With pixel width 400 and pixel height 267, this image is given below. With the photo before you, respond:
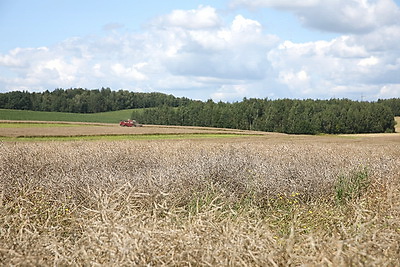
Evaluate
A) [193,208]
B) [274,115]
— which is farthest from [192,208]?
[274,115]

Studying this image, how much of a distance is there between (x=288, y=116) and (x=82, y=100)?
56.1 metres

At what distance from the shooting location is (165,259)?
4.38 meters

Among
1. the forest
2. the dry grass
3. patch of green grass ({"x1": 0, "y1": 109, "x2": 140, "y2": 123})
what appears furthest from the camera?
the forest

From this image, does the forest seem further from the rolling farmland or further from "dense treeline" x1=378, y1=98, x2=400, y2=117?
the rolling farmland

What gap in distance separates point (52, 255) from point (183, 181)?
16.0 feet

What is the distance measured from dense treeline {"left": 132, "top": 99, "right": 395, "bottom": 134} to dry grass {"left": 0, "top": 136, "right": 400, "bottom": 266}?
60.5m

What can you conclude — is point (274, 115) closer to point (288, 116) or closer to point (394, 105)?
point (288, 116)

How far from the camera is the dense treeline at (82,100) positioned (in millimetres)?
93206

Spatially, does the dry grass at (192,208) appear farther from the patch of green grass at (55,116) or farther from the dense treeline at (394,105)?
the dense treeline at (394,105)

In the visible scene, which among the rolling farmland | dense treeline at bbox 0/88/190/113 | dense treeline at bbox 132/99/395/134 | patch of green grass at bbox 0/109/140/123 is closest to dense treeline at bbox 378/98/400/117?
dense treeline at bbox 132/99/395/134

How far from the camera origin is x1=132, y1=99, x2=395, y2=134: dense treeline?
76188 millimetres

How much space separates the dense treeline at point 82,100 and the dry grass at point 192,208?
85.1 m

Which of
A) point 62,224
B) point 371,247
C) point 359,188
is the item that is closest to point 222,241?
point 371,247

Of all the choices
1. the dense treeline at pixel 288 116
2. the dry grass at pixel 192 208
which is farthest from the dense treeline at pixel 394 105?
the dry grass at pixel 192 208
